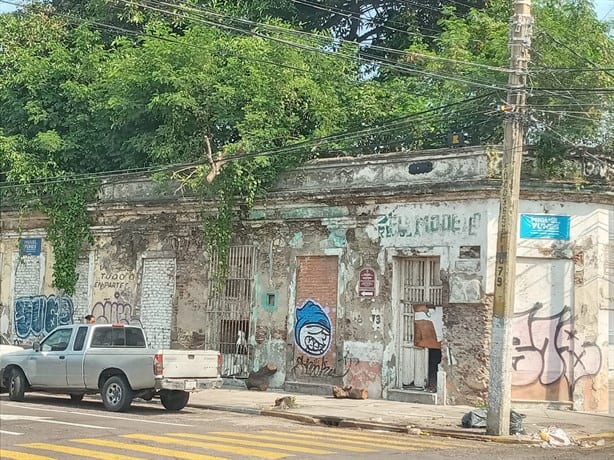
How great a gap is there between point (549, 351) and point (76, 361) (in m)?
9.71

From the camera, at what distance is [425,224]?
65.9 feet

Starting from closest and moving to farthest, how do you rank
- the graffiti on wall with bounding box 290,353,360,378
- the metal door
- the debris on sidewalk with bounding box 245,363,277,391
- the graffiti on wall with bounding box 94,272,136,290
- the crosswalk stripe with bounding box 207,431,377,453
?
Result: the crosswalk stripe with bounding box 207,431,377,453, the metal door, the graffiti on wall with bounding box 290,353,360,378, the debris on sidewalk with bounding box 245,363,277,391, the graffiti on wall with bounding box 94,272,136,290

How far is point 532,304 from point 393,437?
5.96m

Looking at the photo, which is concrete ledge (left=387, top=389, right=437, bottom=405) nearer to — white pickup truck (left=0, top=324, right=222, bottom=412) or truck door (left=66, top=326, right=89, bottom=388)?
white pickup truck (left=0, top=324, right=222, bottom=412)

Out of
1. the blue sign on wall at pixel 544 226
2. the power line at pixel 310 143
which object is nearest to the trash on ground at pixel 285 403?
the blue sign on wall at pixel 544 226

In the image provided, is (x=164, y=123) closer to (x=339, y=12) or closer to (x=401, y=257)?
(x=401, y=257)

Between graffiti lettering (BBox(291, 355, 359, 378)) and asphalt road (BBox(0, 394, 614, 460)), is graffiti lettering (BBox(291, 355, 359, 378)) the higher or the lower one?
the higher one

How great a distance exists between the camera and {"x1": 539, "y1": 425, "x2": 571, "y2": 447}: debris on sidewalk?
14.5m

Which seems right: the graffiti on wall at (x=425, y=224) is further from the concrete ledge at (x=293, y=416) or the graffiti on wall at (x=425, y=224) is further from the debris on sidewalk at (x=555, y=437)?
the debris on sidewalk at (x=555, y=437)

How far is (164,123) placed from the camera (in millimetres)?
25000

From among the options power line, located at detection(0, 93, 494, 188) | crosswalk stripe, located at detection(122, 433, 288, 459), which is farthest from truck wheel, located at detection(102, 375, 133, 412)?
power line, located at detection(0, 93, 494, 188)

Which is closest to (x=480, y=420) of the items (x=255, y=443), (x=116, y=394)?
(x=255, y=443)

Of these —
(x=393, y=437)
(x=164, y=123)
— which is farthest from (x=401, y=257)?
(x=164, y=123)

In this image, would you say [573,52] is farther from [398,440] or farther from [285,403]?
[398,440]
